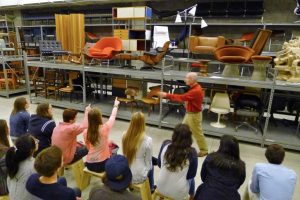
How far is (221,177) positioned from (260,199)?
1.48ft

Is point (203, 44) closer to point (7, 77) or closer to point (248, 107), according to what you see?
point (248, 107)

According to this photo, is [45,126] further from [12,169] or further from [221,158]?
[221,158]

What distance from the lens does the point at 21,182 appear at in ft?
5.49

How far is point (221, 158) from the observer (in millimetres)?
1773

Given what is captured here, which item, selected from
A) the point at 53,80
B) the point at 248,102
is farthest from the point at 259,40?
the point at 53,80

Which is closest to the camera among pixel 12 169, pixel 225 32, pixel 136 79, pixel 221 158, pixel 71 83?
pixel 12 169

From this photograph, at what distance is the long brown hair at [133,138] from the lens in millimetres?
2135

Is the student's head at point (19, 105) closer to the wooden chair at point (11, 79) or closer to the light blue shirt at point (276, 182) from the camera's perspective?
the light blue shirt at point (276, 182)

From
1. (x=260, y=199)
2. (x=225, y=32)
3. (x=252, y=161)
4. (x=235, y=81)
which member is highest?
(x=225, y=32)

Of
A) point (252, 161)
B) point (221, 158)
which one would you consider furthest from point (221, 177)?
point (252, 161)

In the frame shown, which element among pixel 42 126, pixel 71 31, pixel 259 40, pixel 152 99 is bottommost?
pixel 152 99

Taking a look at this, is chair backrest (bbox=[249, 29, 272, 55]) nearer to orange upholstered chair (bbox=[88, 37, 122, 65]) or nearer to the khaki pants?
the khaki pants

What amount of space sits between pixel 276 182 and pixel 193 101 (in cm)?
159

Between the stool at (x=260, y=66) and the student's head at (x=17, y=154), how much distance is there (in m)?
3.56
